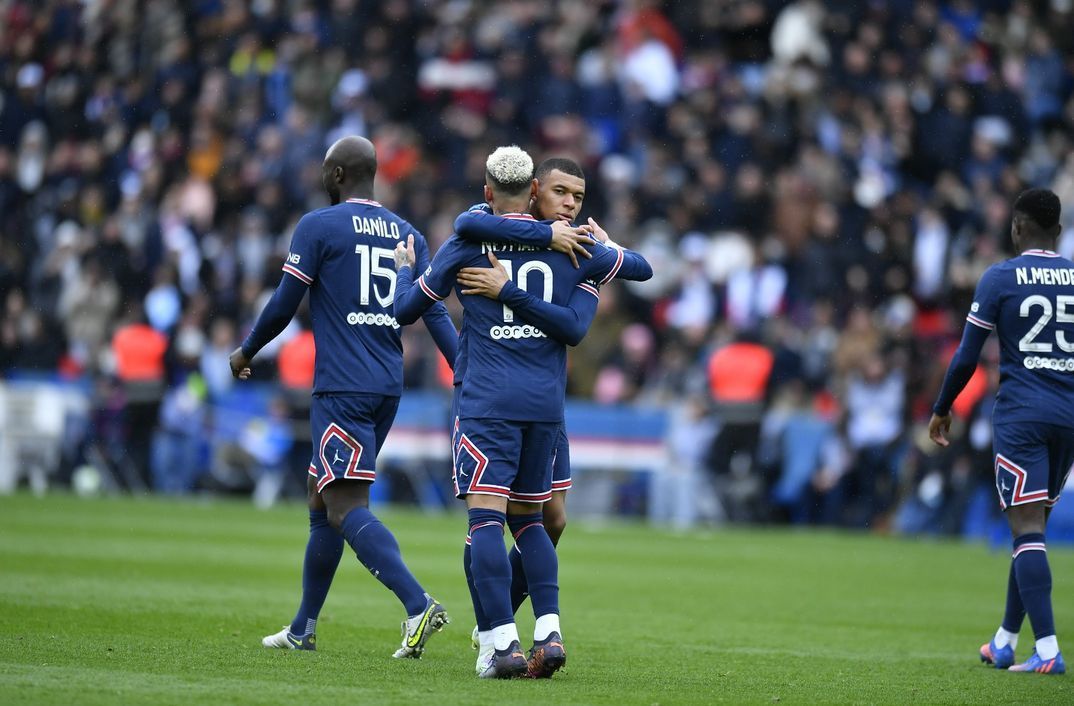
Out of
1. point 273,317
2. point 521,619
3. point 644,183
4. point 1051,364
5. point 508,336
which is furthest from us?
point 644,183

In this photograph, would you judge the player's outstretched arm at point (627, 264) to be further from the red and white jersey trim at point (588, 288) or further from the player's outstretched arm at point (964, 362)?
the player's outstretched arm at point (964, 362)

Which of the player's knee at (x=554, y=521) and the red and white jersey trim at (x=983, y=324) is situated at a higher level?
the red and white jersey trim at (x=983, y=324)

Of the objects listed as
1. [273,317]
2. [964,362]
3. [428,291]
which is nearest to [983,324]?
[964,362]

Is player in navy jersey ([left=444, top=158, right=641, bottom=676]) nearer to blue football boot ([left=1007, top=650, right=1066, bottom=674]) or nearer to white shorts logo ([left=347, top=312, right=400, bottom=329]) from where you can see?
white shorts logo ([left=347, top=312, right=400, bottom=329])

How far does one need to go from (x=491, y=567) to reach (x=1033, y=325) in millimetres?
3376

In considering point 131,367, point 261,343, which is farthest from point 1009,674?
point 131,367

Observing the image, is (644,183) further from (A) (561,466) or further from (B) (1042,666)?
(A) (561,466)

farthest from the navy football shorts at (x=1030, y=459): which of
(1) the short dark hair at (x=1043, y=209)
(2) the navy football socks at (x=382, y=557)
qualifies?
(2) the navy football socks at (x=382, y=557)

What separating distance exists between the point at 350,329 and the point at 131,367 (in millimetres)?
15110

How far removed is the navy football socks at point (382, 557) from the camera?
8055 millimetres

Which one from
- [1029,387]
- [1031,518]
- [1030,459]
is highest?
[1029,387]

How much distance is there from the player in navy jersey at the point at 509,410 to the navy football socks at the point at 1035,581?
2673mm

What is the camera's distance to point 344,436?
27.6 feet

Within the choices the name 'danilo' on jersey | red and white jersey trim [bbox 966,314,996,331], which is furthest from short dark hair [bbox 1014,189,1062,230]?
the name 'danilo' on jersey
